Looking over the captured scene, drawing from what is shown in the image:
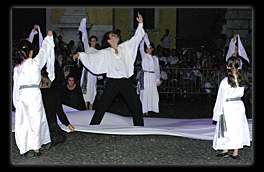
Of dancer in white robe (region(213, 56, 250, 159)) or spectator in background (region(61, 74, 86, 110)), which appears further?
spectator in background (region(61, 74, 86, 110))

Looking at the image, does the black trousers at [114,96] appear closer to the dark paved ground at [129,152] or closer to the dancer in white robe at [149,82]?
the dark paved ground at [129,152]

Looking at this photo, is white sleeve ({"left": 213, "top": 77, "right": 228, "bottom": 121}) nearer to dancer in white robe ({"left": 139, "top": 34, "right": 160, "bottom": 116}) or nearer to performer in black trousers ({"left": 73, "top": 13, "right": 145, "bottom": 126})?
performer in black trousers ({"left": 73, "top": 13, "right": 145, "bottom": 126})

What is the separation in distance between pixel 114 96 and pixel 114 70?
0.50 m

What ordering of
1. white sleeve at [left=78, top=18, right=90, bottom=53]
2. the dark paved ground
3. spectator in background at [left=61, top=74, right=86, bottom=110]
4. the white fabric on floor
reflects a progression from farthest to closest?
white sleeve at [left=78, top=18, right=90, bottom=53] → spectator in background at [left=61, top=74, right=86, bottom=110] → the white fabric on floor → the dark paved ground

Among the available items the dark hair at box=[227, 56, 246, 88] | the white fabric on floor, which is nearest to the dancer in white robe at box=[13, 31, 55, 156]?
the white fabric on floor

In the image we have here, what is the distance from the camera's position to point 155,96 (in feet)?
37.1

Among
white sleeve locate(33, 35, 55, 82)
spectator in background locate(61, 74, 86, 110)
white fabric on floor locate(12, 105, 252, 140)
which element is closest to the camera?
white sleeve locate(33, 35, 55, 82)

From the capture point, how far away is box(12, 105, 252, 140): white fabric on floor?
7.95 m

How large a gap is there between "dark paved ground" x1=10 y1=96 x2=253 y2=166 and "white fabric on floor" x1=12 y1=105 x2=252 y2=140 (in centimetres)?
11

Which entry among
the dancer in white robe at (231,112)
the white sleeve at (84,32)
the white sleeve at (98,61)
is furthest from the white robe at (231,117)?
the white sleeve at (84,32)

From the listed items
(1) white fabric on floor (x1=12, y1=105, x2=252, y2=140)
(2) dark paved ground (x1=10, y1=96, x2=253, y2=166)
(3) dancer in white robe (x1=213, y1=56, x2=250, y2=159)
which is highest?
(3) dancer in white robe (x1=213, y1=56, x2=250, y2=159)

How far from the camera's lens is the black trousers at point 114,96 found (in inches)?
331

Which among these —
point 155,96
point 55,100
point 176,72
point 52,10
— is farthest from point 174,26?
point 55,100

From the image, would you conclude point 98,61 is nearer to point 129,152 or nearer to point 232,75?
point 129,152
